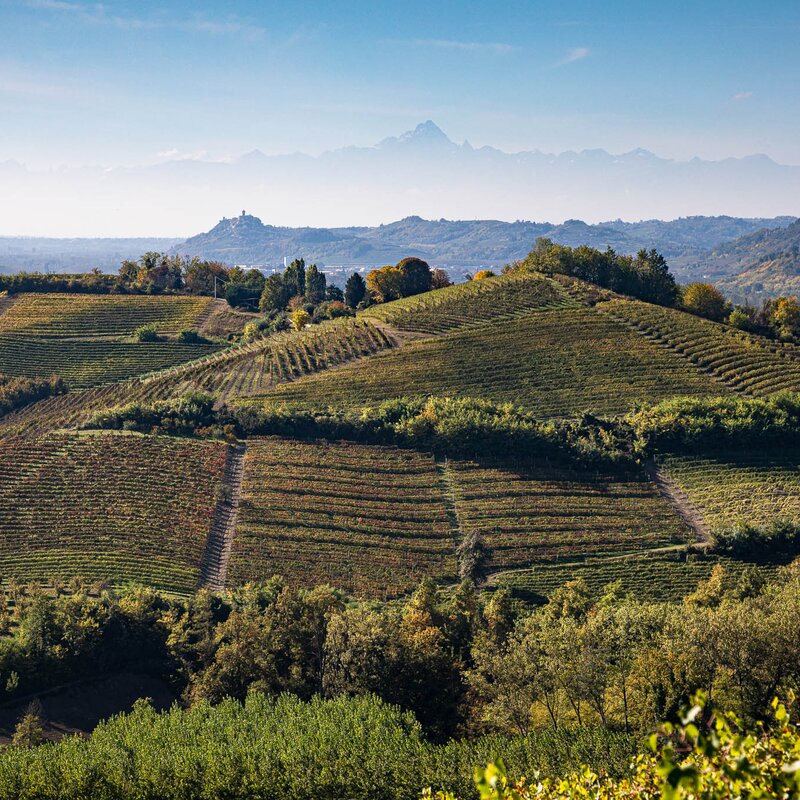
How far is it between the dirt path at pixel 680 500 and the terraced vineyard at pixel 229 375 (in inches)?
1470

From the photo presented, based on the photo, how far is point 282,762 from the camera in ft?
90.3

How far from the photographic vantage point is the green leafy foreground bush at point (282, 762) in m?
26.3

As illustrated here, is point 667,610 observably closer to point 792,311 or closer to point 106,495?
point 106,495

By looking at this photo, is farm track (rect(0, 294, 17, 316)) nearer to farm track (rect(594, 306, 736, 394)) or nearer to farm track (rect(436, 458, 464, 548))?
farm track (rect(436, 458, 464, 548))

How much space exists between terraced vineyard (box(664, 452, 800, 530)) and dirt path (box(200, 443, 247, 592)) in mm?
38819

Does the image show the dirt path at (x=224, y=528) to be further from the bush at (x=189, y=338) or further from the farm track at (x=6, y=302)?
the farm track at (x=6, y=302)

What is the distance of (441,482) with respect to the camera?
210ft

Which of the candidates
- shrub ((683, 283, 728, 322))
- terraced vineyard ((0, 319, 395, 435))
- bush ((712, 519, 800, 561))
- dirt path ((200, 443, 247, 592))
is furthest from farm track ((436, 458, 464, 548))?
shrub ((683, 283, 728, 322))

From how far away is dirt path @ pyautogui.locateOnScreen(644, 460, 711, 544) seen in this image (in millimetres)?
56750

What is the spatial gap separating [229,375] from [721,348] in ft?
196

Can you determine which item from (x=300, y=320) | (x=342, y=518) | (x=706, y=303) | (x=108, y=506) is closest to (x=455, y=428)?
(x=342, y=518)

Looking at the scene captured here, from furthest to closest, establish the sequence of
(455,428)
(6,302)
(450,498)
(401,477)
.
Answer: (6,302) < (455,428) < (401,477) < (450,498)

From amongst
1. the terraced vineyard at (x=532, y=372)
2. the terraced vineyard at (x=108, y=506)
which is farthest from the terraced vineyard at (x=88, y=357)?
the terraced vineyard at (x=532, y=372)

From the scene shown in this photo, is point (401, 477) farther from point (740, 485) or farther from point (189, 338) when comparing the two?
point (189, 338)
